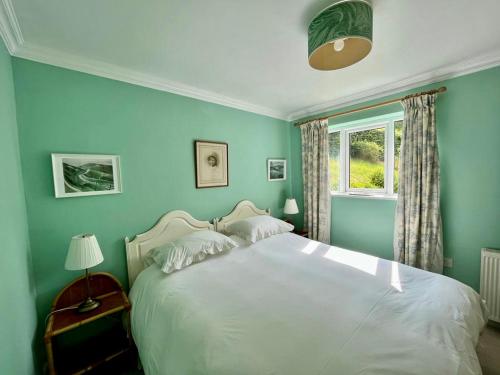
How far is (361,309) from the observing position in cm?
121

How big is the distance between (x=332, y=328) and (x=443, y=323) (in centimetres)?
60

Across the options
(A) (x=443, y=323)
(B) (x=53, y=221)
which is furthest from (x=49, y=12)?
(A) (x=443, y=323)

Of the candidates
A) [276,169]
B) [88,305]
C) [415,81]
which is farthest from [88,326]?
[415,81]

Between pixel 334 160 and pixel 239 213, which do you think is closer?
pixel 239 213

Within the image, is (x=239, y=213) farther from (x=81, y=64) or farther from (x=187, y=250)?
(x=81, y=64)

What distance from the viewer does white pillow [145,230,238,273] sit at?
68.9 inches

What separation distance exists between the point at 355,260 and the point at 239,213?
4.85ft

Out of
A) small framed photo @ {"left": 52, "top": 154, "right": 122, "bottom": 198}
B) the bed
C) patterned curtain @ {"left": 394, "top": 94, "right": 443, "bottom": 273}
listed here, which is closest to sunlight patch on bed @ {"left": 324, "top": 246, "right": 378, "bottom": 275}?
the bed

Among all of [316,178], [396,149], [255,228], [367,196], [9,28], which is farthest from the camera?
[316,178]

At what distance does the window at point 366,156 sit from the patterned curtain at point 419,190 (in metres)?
0.31

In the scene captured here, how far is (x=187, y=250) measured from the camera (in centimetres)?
185

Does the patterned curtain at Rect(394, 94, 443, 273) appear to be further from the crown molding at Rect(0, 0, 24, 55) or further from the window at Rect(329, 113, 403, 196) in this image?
the crown molding at Rect(0, 0, 24, 55)

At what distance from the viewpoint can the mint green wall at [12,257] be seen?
962 millimetres

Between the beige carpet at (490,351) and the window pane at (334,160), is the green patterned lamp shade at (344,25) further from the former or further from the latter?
the beige carpet at (490,351)
